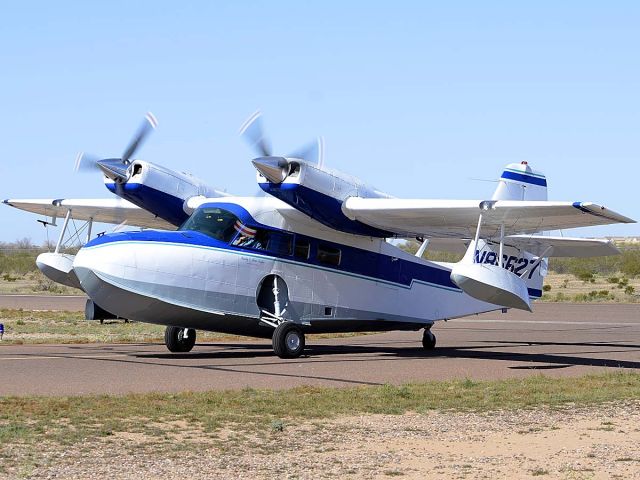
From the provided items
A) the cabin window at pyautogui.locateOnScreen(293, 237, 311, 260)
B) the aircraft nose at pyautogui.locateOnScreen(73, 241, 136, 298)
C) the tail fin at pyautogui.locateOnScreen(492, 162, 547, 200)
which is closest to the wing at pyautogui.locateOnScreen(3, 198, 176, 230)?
the cabin window at pyautogui.locateOnScreen(293, 237, 311, 260)

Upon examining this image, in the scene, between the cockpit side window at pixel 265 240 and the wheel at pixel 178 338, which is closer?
the cockpit side window at pixel 265 240

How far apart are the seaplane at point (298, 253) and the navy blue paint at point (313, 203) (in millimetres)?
32

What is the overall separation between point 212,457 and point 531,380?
8385 mm

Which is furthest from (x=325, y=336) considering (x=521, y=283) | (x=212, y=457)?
(x=212, y=457)

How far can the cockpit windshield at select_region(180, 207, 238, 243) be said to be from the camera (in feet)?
66.8

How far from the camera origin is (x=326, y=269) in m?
22.0

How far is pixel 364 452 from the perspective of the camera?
962cm

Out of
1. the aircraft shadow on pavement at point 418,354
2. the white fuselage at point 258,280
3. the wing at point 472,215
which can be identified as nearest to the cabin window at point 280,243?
the white fuselage at point 258,280

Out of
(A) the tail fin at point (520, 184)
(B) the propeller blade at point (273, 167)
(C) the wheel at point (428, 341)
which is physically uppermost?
(A) the tail fin at point (520, 184)

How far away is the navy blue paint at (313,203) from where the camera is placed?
779 inches

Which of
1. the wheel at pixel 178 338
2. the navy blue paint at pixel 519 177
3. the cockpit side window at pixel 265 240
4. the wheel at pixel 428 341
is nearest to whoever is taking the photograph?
the cockpit side window at pixel 265 240

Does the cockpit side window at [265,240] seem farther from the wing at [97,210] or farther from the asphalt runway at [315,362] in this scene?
the wing at [97,210]

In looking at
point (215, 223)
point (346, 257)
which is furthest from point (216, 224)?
point (346, 257)

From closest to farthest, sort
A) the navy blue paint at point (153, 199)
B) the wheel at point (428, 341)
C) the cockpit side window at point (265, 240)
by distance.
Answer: the cockpit side window at point (265, 240), the navy blue paint at point (153, 199), the wheel at point (428, 341)
